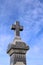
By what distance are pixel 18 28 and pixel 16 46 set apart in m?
1.04

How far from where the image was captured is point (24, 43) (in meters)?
6.78

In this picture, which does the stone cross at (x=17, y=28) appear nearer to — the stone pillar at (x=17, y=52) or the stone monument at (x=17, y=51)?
the stone monument at (x=17, y=51)

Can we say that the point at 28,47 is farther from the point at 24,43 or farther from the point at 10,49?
the point at 10,49

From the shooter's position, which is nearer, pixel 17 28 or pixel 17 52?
pixel 17 52

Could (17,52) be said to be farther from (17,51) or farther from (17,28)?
(17,28)

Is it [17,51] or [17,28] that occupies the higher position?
[17,28]

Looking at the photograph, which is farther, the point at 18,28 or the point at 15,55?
the point at 18,28

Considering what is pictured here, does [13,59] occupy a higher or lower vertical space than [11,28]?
lower

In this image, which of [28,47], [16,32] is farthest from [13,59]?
[16,32]

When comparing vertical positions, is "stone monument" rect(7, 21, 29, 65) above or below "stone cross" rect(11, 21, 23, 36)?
below

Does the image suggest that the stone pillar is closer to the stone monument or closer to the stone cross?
the stone monument

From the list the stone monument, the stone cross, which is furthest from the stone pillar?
the stone cross

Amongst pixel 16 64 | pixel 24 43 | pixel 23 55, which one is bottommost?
pixel 16 64

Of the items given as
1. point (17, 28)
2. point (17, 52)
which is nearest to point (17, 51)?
point (17, 52)
